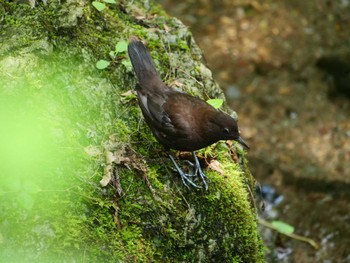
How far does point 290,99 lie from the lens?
818 cm

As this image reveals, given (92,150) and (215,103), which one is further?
(215,103)

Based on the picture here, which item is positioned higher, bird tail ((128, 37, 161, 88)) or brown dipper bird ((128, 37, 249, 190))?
bird tail ((128, 37, 161, 88))

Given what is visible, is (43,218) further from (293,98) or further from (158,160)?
(293,98)

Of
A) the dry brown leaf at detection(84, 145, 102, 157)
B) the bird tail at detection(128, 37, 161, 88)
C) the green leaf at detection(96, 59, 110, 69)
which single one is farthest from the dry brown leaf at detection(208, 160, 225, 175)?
the green leaf at detection(96, 59, 110, 69)

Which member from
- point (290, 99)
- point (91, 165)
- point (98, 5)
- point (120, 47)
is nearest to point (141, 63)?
point (120, 47)

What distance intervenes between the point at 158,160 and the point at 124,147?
0.27 metres

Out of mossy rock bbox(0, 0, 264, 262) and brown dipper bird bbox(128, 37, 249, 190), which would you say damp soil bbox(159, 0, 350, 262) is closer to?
mossy rock bbox(0, 0, 264, 262)

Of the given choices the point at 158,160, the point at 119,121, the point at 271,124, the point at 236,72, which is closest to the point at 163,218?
the point at 158,160

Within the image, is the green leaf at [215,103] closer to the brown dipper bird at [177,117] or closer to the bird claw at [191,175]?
the brown dipper bird at [177,117]

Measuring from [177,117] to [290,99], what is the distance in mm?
4662

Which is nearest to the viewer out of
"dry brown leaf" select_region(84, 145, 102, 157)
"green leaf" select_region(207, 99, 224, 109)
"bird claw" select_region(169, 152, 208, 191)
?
"dry brown leaf" select_region(84, 145, 102, 157)

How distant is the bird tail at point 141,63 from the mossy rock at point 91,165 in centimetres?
16

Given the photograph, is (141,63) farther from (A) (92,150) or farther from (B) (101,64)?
(A) (92,150)

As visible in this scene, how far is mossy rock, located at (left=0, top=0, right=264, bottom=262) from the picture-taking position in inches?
121
